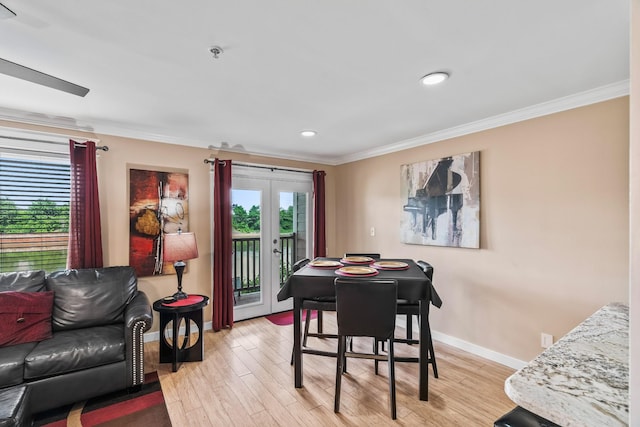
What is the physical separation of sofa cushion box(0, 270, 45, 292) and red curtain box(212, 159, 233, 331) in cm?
163

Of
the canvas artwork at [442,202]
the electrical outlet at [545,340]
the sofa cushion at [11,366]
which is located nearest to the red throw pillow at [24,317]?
the sofa cushion at [11,366]

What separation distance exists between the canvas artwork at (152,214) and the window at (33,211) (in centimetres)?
59

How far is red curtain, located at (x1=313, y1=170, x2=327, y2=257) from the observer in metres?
4.86

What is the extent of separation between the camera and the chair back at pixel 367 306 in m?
2.20

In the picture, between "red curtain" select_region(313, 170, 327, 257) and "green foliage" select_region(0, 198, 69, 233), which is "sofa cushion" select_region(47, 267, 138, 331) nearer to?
"green foliage" select_region(0, 198, 69, 233)

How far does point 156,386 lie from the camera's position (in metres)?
2.64

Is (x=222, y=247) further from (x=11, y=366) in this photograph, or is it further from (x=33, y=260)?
(x=11, y=366)

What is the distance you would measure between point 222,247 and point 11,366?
2105 mm

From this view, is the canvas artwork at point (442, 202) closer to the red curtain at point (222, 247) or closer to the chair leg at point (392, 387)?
the chair leg at point (392, 387)

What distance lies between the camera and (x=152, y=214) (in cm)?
353

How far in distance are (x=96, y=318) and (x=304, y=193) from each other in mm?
3017

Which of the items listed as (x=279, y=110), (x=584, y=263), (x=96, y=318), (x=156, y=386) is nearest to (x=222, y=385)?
(x=156, y=386)

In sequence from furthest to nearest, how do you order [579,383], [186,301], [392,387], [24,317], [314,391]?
[186,301], [314,391], [24,317], [392,387], [579,383]

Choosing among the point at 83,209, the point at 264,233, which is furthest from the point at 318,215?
the point at 83,209
